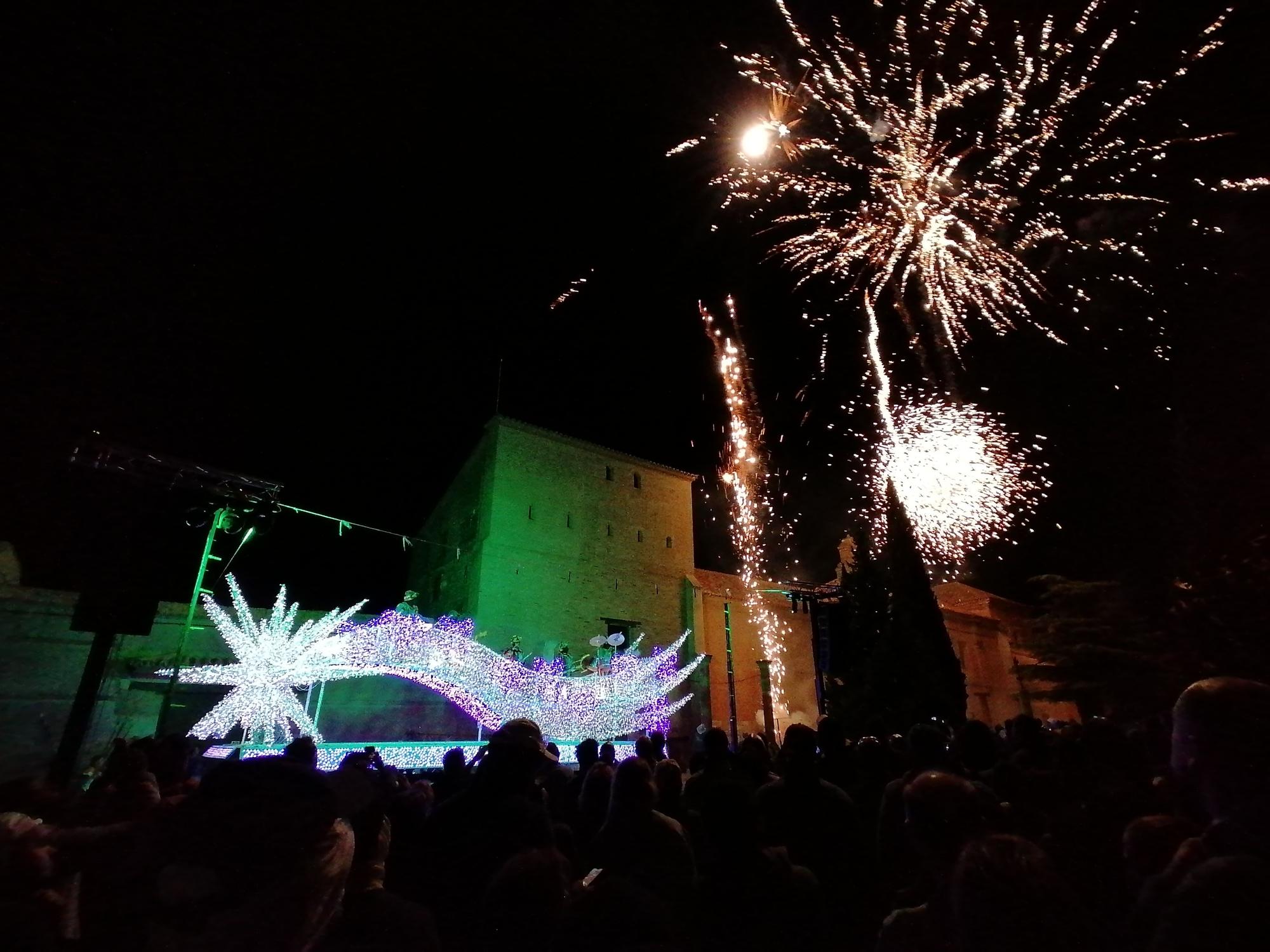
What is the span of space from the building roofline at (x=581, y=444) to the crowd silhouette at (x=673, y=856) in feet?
71.3

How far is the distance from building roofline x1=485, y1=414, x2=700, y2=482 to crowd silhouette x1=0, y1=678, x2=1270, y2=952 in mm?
21746

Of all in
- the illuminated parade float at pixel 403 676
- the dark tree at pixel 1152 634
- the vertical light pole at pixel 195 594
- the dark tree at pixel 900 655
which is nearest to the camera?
the vertical light pole at pixel 195 594

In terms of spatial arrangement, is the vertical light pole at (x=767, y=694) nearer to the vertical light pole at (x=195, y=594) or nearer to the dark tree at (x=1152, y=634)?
the dark tree at (x=1152, y=634)

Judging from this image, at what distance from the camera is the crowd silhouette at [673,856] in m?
1.32

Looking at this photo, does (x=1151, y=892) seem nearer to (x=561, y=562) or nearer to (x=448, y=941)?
(x=448, y=941)

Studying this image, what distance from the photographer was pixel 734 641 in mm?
26391

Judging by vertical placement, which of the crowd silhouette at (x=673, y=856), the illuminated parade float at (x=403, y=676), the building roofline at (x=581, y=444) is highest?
the building roofline at (x=581, y=444)

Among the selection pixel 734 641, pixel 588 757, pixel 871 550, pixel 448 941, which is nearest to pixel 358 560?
pixel 734 641

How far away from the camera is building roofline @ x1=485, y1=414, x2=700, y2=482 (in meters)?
25.6

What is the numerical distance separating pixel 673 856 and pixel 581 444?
82.0ft

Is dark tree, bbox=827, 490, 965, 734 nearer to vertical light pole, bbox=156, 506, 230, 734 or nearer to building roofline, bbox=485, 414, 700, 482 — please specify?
building roofline, bbox=485, 414, 700, 482

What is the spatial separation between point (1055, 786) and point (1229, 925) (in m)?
2.84

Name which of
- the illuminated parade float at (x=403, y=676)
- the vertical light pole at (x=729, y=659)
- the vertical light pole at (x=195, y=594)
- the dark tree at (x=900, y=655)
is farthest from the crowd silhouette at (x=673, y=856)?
the vertical light pole at (x=729, y=659)

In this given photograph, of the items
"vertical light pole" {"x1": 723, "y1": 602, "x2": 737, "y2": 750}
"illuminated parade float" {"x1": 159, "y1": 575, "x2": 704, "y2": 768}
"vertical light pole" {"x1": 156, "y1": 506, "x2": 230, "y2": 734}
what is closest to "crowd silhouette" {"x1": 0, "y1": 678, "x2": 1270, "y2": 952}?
"vertical light pole" {"x1": 156, "y1": 506, "x2": 230, "y2": 734}
